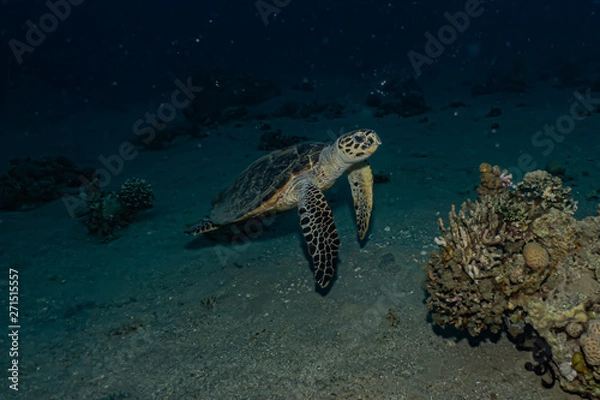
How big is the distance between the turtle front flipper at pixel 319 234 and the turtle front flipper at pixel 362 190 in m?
0.90

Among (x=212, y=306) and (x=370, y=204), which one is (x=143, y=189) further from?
(x=370, y=204)

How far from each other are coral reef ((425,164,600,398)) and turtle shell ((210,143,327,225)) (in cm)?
298

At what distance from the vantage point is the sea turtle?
5.33m

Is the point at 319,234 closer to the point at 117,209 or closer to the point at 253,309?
the point at 253,309

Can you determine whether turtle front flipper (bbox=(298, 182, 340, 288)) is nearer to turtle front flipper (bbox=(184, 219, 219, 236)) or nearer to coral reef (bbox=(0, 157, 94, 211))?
turtle front flipper (bbox=(184, 219, 219, 236))

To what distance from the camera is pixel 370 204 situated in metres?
5.79

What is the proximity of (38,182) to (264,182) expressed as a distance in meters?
8.37

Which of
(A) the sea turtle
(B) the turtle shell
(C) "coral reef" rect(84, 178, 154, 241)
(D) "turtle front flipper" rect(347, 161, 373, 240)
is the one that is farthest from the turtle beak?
(C) "coral reef" rect(84, 178, 154, 241)

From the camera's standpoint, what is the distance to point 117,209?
7.68 m

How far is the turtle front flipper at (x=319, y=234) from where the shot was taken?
4.25 meters

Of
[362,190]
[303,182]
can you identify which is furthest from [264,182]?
[362,190]

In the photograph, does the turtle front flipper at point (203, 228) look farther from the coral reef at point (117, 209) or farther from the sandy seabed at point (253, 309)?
the coral reef at point (117, 209)

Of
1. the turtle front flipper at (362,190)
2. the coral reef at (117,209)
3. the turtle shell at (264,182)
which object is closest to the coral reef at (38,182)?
the coral reef at (117,209)

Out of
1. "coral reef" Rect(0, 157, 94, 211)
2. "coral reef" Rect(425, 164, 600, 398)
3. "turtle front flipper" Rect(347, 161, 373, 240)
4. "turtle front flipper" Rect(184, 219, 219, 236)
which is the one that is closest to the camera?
"coral reef" Rect(425, 164, 600, 398)
